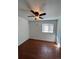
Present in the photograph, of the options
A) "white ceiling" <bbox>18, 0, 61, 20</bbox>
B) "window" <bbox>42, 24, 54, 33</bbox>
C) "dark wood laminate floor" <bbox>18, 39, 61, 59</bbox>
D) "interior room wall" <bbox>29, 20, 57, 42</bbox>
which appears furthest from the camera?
"window" <bbox>42, 24, 54, 33</bbox>

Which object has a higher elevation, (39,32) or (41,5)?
(41,5)

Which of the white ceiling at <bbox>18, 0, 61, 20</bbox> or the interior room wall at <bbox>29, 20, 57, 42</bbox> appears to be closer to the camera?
the white ceiling at <bbox>18, 0, 61, 20</bbox>

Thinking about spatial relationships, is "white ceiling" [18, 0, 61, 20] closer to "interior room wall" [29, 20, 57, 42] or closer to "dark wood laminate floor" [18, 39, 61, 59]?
"dark wood laminate floor" [18, 39, 61, 59]

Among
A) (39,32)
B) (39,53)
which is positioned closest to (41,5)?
(39,53)

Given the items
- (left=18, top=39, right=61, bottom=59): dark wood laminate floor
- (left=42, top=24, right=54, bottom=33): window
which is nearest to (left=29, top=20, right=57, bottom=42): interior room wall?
(left=42, top=24, right=54, bottom=33): window

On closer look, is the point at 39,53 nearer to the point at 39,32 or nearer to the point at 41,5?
the point at 41,5

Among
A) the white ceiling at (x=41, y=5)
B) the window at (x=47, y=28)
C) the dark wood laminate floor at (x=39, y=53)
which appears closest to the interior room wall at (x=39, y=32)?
the window at (x=47, y=28)

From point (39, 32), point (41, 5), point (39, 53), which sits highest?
point (41, 5)

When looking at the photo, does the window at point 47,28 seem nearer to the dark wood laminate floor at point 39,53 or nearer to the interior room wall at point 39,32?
the interior room wall at point 39,32

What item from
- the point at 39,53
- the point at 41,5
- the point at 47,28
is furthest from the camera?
the point at 47,28

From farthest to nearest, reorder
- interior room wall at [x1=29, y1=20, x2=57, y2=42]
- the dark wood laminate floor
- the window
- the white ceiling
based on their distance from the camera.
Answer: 1. the window
2. interior room wall at [x1=29, y1=20, x2=57, y2=42]
3. the dark wood laminate floor
4. the white ceiling

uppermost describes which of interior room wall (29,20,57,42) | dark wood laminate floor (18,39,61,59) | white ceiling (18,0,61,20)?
white ceiling (18,0,61,20)

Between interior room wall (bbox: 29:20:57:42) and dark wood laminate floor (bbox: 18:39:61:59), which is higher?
interior room wall (bbox: 29:20:57:42)
